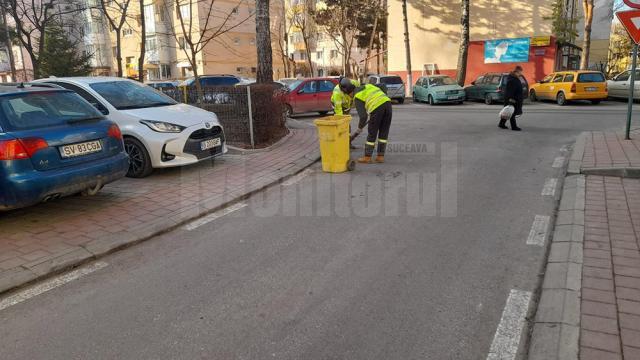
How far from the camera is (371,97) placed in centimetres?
845

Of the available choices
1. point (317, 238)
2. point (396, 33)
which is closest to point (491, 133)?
point (317, 238)

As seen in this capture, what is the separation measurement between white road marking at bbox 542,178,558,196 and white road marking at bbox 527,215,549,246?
1136mm

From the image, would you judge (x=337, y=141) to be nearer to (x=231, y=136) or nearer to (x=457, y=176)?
(x=457, y=176)

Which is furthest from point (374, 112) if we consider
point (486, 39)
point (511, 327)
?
point (486, 39)

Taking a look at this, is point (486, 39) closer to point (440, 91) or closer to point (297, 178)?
point (440, 91)

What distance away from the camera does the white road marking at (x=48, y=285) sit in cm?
380

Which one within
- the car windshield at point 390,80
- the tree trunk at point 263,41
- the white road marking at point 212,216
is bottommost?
the white road marking at point 212,216

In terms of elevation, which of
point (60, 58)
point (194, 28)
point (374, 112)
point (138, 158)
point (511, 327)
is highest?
point (194, 28)

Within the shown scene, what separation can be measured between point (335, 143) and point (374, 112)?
3.61 feet

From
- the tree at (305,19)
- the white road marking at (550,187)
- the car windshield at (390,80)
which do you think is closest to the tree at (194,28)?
the tree at (305,19)

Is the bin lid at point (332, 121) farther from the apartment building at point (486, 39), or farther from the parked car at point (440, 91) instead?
the apartment building at point (486, 39)

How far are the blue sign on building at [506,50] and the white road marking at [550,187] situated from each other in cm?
2417

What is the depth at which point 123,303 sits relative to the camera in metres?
3.69

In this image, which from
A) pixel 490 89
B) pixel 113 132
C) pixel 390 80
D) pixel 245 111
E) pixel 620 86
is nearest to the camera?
pixel 113 132
